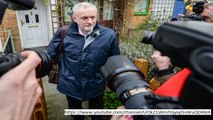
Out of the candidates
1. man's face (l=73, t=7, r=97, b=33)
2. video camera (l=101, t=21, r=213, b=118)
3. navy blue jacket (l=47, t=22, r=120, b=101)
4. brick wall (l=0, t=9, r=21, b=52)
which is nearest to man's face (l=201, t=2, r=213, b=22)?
navy blue jacket (l=47, t=22, r=120, b=101)

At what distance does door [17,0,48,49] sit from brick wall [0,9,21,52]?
229 mm

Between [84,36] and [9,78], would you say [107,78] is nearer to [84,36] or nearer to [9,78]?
[9,78]

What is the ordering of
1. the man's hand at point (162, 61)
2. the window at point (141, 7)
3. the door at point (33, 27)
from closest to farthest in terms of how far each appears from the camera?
1. the man's hand at point (162, 61)
2. the door at point (33, 27)
3. the window at point (141, 7)

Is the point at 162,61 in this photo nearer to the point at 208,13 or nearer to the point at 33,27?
the point at 208,13

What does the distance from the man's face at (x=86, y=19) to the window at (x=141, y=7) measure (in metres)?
5.52

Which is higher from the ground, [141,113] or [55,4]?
[55,4]

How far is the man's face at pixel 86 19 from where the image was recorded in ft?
7.49

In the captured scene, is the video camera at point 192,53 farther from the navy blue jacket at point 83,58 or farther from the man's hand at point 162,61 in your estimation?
the navy blue jacket at point 83,58

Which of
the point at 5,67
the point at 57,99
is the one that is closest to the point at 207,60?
the point at 5,67

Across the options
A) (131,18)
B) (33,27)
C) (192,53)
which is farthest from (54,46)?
(131,18)

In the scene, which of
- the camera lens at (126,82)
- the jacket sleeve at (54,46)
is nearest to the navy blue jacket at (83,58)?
the jacket sleeve at (54,46)

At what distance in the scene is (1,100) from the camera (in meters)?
0.51

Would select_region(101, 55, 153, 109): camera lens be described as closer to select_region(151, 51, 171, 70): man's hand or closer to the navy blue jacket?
select_region(151, 51, 171, 70): man's hand

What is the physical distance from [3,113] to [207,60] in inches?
19.4
